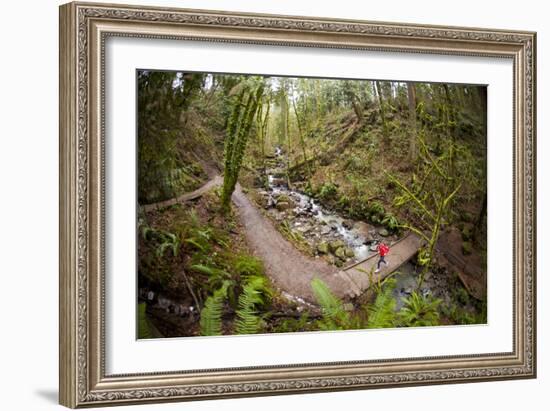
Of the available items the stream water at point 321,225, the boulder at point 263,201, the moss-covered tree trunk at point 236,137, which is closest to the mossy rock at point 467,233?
the stream water at point 321,225

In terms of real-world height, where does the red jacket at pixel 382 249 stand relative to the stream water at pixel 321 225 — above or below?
below

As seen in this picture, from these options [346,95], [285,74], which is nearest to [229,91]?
[285,74]

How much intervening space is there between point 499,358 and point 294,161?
60.7 inches

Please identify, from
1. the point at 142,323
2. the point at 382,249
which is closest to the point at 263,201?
the point at 382,249

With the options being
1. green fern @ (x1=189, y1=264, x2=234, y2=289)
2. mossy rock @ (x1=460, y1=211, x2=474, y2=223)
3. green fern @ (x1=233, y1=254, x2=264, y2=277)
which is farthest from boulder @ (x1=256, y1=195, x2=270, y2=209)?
mossy rock @ (x1=460, y1=211, x2=474, y2=223)

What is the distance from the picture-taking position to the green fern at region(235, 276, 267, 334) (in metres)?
4.96

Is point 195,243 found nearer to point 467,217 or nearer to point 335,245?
point 335,245

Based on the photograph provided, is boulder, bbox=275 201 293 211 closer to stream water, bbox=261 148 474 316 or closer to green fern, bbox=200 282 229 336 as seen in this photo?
stream water, bbox=261 148 474 316

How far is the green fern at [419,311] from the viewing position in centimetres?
534

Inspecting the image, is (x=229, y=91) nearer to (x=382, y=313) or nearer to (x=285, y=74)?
(x=285, y=74)

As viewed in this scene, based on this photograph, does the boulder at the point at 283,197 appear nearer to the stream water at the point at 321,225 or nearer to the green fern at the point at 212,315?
the stream water at the point at 321,225

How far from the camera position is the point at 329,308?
202 inches

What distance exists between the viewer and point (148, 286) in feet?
15.7

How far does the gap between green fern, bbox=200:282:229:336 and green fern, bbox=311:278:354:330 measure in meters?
0.50
